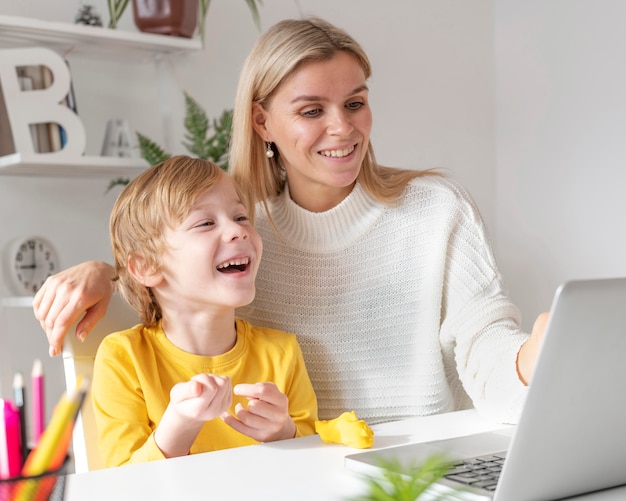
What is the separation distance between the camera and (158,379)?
4.13 feet

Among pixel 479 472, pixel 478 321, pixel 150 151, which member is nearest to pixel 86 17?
pixel 150 151

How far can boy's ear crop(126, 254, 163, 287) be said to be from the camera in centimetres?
131

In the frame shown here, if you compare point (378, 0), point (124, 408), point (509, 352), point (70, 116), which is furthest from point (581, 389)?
point (378, 0)

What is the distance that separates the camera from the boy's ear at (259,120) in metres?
1.61

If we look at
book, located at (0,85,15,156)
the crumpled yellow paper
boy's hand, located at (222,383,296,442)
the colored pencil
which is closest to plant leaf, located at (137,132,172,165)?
book, located at (0,85,15,156)

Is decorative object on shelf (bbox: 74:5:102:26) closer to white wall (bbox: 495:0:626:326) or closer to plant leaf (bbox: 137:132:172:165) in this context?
plant leaf (bbox: 137:132:172:165)

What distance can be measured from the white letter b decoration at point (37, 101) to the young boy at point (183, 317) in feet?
3.82

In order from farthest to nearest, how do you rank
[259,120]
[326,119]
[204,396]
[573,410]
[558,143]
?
[558,143] → [259,120] → [326,119] → [204,396] → [573,410]

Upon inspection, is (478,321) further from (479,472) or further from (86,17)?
(86,17)

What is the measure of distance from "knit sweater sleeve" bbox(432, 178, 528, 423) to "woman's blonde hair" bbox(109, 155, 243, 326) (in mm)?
452

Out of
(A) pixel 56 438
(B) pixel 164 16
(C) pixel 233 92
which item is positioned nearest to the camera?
(A) pixel 56 438

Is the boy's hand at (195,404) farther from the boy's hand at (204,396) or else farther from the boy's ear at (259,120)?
the boy's ear at (259,120)

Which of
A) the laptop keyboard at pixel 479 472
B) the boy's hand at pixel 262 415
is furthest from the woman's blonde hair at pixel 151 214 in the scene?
the laptop keyboard at pixel 479 472

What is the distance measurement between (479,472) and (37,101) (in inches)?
78.3
